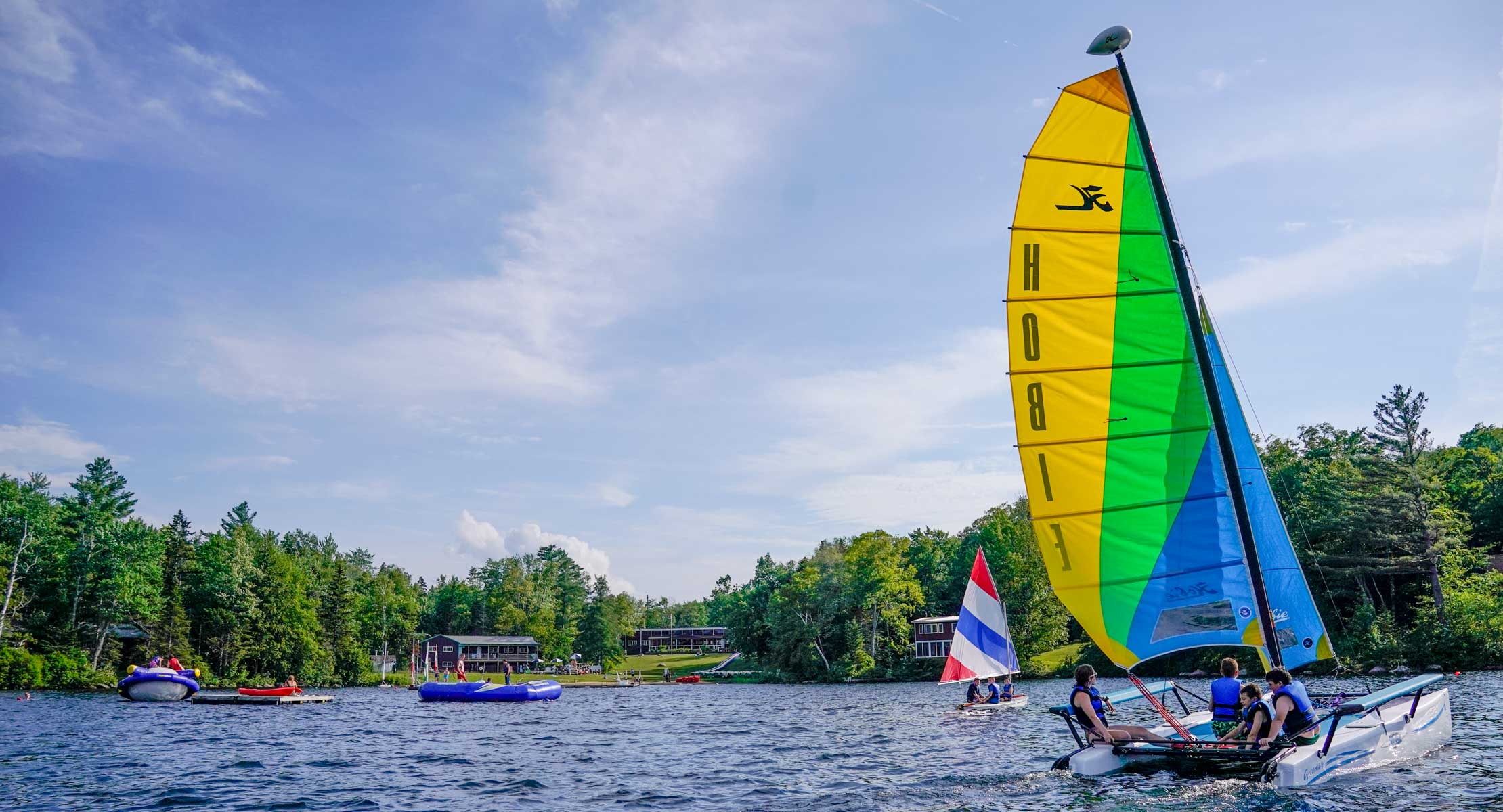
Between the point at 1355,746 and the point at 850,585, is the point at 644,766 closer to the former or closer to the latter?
the point at 1355,746

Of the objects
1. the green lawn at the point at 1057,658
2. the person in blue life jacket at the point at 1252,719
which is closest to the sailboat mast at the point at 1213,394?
the person in blue life jacket at the point at 1252,719

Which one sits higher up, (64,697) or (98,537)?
(98,537)

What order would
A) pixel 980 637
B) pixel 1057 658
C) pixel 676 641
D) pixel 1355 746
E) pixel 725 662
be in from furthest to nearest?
1. pixel 676 641
2. pixel 725 662
3. pixel 1057 658
4. pixel 980 637
5. pixel 1355 746

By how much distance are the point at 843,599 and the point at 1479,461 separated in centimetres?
5152

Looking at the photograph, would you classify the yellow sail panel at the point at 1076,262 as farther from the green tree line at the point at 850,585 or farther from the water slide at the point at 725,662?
the water slide at the point at 725,662

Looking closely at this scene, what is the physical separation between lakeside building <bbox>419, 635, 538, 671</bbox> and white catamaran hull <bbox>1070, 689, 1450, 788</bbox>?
357 ft

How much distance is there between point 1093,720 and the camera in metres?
15.0

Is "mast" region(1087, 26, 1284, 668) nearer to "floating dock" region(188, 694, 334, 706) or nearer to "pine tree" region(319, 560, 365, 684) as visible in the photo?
"floating dock" region(188, 694, 334, 706)

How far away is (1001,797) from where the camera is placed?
14555 mm

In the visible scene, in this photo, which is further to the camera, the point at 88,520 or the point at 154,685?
the point at 88,520

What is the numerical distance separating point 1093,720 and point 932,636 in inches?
2889

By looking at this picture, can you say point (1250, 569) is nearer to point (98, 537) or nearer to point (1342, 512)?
point (1342, 512)

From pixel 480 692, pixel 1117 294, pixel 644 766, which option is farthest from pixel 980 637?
pixel 1117 294

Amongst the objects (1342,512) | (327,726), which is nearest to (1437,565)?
(1342,512)
